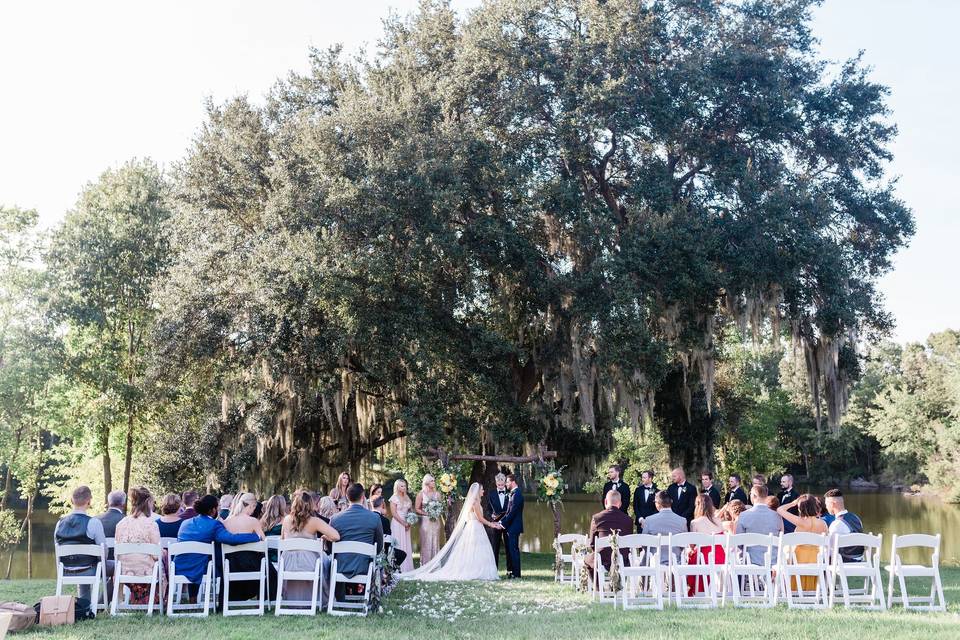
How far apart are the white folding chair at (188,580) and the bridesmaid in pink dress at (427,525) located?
4569 mm

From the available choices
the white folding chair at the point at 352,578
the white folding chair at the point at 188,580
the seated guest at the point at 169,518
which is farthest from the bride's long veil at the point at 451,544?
the white folding chair at the point at 188,580

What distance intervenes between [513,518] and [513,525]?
4.0 inches

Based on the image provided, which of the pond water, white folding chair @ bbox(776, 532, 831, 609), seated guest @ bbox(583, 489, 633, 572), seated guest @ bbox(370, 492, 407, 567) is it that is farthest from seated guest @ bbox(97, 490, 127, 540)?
the pond water

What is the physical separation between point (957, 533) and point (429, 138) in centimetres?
2313

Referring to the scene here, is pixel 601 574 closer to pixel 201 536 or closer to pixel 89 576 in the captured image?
pixel 201 536

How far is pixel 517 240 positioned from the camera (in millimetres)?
15422

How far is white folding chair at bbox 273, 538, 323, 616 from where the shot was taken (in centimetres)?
793

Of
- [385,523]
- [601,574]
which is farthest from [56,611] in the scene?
[601,574]

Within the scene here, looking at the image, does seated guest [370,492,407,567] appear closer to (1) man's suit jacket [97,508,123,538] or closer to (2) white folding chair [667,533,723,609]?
(1) man's suit jacket [97,508,123,538]

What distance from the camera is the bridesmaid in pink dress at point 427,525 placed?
1252 centimetres

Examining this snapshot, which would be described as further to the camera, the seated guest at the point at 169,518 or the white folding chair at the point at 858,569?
the seated guest at the point at 169,518

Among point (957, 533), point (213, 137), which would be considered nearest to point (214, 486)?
point (213, 137)

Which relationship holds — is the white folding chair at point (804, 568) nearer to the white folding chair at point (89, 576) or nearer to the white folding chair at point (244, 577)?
the white folding chair at point (244, 577)

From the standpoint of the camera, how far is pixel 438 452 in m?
14.6
